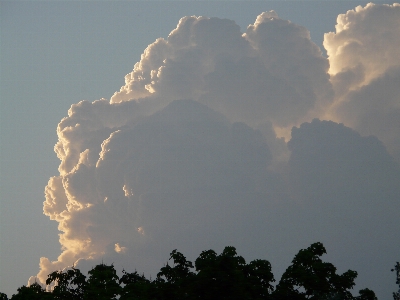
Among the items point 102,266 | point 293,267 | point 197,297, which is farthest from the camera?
point 102,266

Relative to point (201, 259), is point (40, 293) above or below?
below

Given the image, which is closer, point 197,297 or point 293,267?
point 197,297

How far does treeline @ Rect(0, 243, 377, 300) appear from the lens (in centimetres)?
7256

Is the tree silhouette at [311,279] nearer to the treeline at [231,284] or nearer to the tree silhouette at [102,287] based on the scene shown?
the treeline at [231,284]

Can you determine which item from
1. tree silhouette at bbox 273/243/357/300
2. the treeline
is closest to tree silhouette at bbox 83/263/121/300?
the treeline

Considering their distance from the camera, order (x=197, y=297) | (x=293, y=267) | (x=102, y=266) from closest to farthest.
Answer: (x=197, y=297) < (x=293, y=267) < (x=102, y=266)

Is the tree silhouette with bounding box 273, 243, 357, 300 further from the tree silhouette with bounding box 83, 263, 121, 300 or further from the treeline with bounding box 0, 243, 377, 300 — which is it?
the tree silhouette with bounding box 83, 263, 121, 300

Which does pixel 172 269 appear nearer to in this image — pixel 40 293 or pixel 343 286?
pixel 40 293

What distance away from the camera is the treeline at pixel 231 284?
72562mm

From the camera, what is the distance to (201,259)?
7806 cm

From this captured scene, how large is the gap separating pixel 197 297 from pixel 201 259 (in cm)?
652

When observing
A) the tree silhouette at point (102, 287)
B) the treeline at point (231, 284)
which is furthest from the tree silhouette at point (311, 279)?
the tree silhouette at point (102, 287)

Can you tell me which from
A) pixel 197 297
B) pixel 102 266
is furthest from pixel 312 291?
pixel 102 266

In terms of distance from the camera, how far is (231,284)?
72062mm
